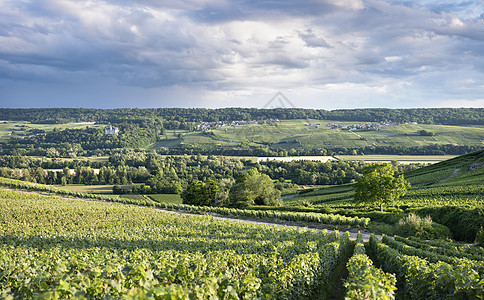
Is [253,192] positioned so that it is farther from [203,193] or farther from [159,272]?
[159,272]

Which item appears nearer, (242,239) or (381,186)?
(242,239)

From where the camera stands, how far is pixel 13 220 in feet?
129

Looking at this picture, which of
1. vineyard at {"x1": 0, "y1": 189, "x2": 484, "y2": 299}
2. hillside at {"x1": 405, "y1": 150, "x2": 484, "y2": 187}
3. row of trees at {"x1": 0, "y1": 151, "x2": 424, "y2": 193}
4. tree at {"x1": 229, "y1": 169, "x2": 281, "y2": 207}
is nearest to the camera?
vineyard at {"x1": 0, "y1": 189, "x2": 484, "y2": 299}

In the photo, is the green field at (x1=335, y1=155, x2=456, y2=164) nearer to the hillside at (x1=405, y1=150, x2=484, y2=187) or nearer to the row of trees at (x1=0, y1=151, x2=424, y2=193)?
the row of trees at (x1=0, y1=151, x2=424, y2=193)

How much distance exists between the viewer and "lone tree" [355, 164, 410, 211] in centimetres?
4753

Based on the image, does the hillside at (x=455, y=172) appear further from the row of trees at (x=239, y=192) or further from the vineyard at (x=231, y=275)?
the vineyard at (x=231, y=275)

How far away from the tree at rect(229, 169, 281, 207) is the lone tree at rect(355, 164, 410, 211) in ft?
80.9

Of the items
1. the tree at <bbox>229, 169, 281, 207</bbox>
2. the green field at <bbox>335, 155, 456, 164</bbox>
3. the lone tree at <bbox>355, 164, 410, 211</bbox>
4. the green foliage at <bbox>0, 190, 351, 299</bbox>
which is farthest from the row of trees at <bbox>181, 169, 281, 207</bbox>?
the green field at <bbox>335, 155, 456, 164</bbox>

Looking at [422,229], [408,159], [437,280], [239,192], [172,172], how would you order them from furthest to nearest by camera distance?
[408,159]
[172,172]
[239,192]
[422,229]
[437,280]

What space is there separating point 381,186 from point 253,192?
94.8 ft

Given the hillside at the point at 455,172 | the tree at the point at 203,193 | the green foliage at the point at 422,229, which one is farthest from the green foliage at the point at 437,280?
the hillside at the point at 455,172

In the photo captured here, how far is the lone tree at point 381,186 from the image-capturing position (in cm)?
4753

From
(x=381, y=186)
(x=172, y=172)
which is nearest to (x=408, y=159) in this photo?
(x=172, y=172)

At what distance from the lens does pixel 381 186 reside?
48.0 m
